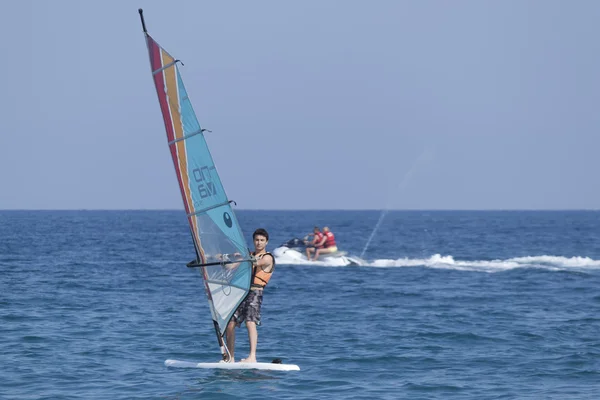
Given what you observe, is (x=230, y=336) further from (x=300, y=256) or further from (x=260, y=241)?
(x=300, y=256)

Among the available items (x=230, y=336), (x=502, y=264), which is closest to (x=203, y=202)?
Answer: (x=230, y=336)

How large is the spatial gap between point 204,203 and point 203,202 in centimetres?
2

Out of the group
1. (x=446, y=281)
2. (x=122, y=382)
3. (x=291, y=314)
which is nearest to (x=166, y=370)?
(x=122, y=382)

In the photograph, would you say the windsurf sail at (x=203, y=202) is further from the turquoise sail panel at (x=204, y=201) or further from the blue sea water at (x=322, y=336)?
the blue sea water at (x=322, y=336)

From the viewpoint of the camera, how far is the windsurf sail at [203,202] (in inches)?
523

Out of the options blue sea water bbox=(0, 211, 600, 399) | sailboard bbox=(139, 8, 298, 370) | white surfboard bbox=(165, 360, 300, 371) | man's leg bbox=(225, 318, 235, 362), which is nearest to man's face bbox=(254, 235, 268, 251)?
sailboard bbox=(139, 8, 298, 370)

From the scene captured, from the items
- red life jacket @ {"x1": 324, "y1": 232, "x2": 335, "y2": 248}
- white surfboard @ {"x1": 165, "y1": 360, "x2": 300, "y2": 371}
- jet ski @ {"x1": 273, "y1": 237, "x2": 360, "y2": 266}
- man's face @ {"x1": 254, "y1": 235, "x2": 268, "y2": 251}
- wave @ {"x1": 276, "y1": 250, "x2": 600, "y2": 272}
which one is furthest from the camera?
red life jacket @ {"x1": 324, "y1": 232, "x2": 335, "y2": 248}

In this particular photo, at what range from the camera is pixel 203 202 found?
45.2 ft

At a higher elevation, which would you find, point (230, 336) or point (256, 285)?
point (256, 285)

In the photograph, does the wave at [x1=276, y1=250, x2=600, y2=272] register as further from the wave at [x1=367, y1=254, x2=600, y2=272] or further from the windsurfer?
the windsurfer

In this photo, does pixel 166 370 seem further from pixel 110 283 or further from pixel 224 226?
pixel 110 283

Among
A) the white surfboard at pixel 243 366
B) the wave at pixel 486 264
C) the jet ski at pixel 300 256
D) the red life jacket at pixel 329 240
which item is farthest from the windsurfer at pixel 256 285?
the red life jacket at pixel 329 240

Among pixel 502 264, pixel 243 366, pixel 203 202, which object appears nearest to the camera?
pixel 203 202

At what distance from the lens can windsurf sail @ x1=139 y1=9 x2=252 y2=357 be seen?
13289mm
